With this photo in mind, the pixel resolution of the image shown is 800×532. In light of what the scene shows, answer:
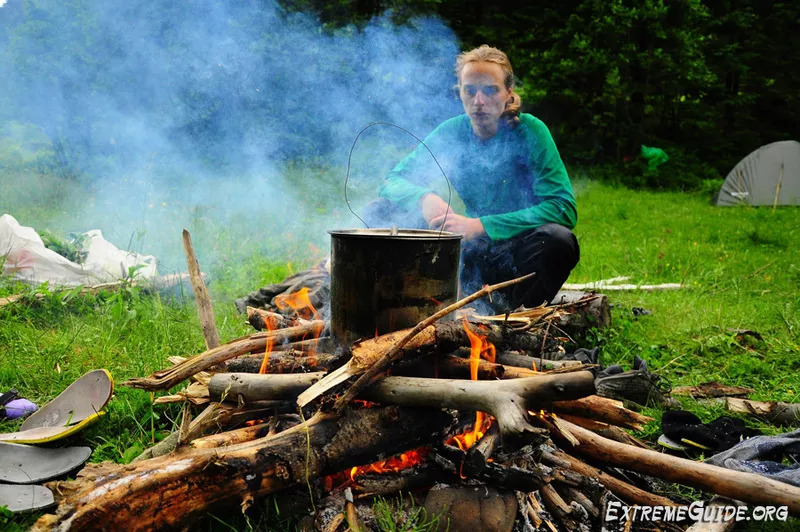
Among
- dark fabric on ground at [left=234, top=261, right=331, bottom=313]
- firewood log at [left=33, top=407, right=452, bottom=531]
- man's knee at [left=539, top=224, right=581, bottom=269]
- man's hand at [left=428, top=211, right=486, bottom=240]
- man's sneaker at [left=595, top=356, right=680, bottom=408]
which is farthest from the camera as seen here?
dark fabric on ground at [left=234, top=261, right=331, bottom=313]

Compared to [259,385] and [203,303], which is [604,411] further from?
[203,303]

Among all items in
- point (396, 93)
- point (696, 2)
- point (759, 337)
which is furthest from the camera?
point (696, 2)

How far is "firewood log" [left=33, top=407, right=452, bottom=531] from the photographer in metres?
1.80

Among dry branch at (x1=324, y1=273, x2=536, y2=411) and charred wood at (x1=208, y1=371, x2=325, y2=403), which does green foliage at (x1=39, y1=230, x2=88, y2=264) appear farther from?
dry branch at (x1=324, y1=273, x2=536, y2=411)

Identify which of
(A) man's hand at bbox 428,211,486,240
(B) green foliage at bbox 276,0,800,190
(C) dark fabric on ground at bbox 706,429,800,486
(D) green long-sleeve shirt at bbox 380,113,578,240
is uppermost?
(B) green foliage at bbox 276,0,800,190

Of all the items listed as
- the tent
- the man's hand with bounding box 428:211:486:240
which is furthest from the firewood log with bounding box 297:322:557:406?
the tent

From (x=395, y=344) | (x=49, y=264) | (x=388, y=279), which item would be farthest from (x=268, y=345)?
(x=49, y=264)

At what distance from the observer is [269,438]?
211 centimetres

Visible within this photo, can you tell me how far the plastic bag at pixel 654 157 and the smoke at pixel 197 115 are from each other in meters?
8.71

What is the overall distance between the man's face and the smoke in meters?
2.28

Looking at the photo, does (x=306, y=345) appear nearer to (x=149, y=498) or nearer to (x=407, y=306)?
(x=407, y=306)

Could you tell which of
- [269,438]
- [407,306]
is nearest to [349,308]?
[407,306]

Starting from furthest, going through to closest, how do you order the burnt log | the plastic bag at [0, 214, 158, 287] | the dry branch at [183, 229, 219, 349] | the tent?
the tent → the plastic bag at [0, 214, 158, 287] → the dry branch at [183, 229, 219, 349] → the burnt log

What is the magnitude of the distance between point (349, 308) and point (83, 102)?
25.6ft
